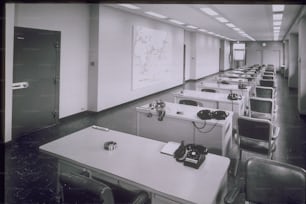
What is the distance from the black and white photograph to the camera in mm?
1755

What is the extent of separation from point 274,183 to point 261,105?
2.76 metres

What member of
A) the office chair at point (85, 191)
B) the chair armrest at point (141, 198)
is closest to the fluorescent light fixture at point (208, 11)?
the chair armrest at point (141, 198)

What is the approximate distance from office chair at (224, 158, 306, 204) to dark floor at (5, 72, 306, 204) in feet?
4.47

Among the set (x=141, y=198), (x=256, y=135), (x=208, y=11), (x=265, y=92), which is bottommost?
(x=141, y=198)

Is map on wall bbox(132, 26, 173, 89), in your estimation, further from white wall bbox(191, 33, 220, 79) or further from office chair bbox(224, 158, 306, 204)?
office chair bbox(224, 158, 306, 204)

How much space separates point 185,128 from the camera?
3.59 meters

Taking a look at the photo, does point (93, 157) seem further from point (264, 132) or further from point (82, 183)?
point (264, 132)

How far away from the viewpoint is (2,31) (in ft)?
4.27

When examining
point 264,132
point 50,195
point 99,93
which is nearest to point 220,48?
point 99,93

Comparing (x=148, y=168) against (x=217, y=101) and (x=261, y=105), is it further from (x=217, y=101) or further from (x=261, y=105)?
(x=261, y=105)

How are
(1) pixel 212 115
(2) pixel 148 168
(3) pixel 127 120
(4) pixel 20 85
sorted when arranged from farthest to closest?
(3) pixel 127 120, (4) pixel 20 85, (1) pixel 212 115, (2) pixel 148 168

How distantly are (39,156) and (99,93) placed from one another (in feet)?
9.28

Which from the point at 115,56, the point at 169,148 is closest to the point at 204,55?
the point at 115,56

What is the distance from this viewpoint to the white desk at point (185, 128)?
336 centimetres
